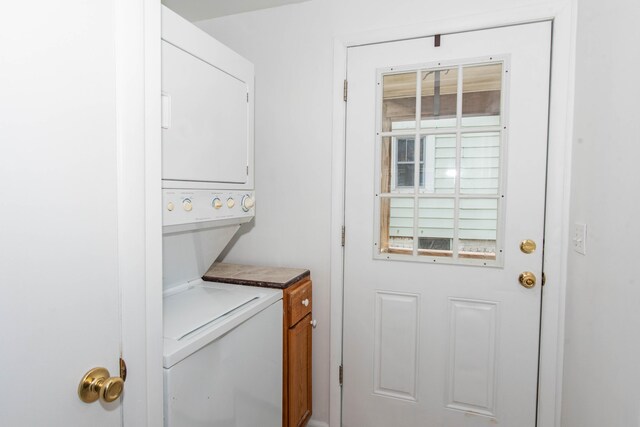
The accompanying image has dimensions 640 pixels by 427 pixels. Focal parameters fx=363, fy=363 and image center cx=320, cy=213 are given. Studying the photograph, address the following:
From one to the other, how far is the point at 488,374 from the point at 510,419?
23cm

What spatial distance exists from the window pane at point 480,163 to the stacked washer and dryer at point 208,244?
Answer: 1.03 meters

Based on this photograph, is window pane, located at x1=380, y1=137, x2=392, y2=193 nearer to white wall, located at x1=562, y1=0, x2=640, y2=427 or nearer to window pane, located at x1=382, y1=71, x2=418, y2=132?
window pane, located at x1=382, y1=71, x2=418, y2=132

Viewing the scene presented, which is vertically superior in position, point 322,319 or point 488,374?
point 322,319

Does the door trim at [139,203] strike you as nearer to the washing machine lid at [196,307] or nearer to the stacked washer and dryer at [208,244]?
the stacked washer and dryer at [208,244]

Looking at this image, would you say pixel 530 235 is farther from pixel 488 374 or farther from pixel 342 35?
pixel 342 35

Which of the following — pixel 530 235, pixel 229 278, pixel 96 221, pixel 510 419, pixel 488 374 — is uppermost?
pixel 96 221

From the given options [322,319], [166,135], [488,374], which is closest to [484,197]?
[488,374]

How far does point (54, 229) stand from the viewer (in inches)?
27.2

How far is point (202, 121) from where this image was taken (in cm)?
135

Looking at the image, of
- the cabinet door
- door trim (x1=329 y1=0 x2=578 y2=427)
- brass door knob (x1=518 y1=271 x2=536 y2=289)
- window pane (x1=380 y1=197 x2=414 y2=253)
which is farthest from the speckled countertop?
door trim (x1=329 y1=0 x2=578 y2=427)

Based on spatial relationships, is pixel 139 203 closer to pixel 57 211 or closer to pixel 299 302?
pixel 57 211

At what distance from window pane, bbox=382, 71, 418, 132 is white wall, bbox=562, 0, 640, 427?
0.69 meters

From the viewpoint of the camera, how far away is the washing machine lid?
1.20 metres

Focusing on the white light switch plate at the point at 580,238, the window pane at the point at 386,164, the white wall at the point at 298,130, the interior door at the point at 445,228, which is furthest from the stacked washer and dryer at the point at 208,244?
the white light switch plate at the point at 580,238
